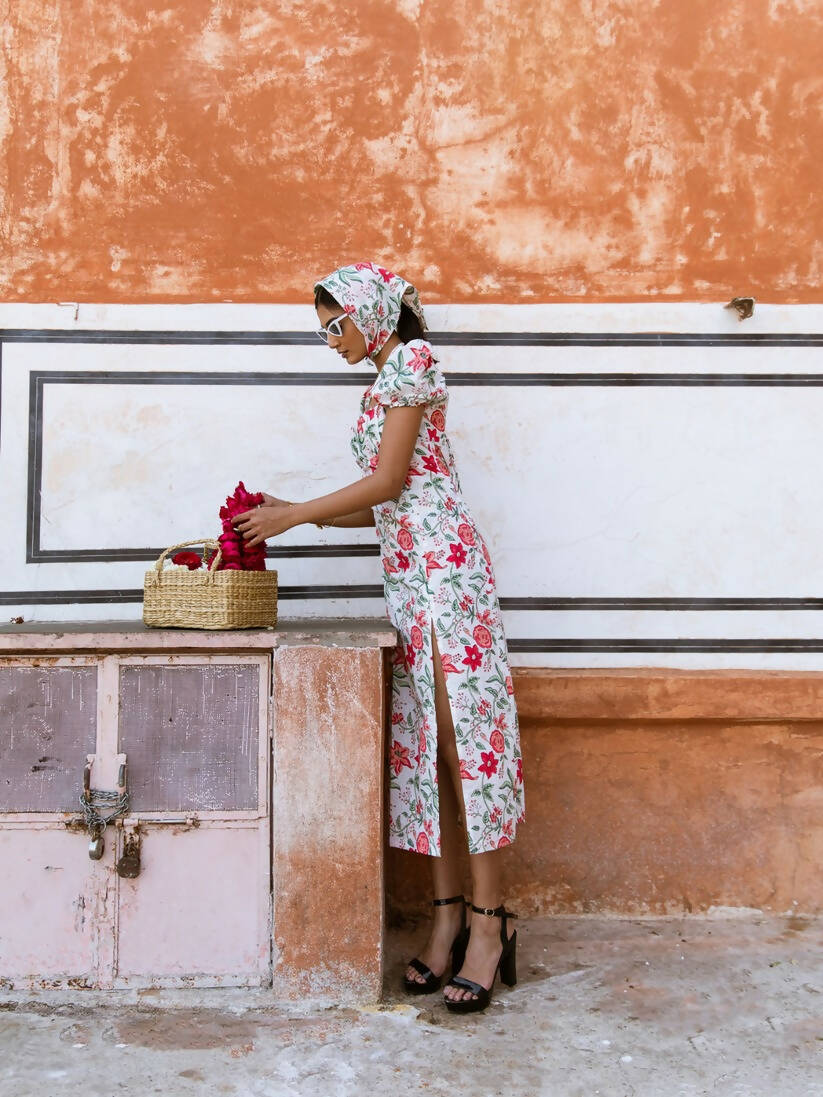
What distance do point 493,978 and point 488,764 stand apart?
0.56 meters

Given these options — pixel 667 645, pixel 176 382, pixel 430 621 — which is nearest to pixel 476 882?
pixel 430 621

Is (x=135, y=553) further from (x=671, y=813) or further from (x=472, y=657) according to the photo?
(x=671, y=813)

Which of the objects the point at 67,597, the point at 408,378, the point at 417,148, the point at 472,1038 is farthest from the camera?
the point at 417,148

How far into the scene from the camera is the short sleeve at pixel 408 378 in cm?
252

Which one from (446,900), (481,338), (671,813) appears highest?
(481,338)

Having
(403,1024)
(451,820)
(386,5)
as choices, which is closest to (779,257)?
(386,5)

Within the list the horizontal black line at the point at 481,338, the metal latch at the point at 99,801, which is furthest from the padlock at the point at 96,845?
the horizontal black line at the point at 481,338

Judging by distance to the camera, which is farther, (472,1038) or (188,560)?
(188,560)

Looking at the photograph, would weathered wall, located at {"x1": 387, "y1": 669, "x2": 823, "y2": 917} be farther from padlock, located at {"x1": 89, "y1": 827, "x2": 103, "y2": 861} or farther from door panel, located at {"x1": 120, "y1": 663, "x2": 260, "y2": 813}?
padlock, located at {"x1": 89, "y1": 827, "x2": 103, "y2": 861}

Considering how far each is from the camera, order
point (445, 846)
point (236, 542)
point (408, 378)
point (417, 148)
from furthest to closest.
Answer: point (417, 148) < point (445, 846) < point (236, 542) < point (408, 378)

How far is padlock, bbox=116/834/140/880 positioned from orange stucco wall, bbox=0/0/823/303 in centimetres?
175

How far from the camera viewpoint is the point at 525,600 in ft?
10.7

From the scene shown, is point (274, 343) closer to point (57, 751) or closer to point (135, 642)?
point (135, 642)

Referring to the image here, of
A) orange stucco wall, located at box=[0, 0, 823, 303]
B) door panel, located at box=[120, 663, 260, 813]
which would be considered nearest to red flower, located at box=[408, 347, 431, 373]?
orange stucco wall, located at box=[0, 0, 823, 303]
